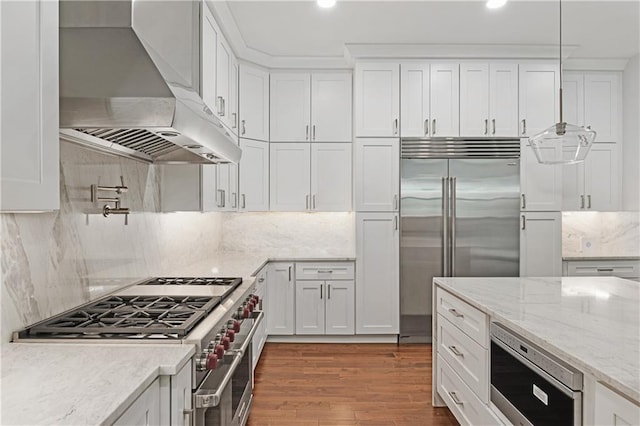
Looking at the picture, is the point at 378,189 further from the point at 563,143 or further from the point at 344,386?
the point at 563,143

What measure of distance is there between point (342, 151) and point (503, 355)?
3.24 m

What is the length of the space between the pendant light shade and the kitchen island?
795mm

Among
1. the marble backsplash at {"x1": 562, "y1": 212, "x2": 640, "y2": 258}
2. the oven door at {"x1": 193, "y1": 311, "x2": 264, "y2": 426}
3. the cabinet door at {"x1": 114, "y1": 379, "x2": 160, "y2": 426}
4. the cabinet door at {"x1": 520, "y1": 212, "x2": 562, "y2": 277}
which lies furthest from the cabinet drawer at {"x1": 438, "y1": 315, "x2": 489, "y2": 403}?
the marble backsplash at {"x1": 562, "y1": 212, "x2": 640, "y2": 258}

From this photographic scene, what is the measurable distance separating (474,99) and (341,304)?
2.47m

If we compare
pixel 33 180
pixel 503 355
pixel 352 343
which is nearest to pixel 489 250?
pixel 352 343

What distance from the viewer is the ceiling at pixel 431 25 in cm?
375

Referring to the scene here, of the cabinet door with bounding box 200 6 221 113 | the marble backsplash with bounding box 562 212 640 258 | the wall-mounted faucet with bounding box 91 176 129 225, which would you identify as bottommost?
the marble backsplash with bounding box 562 212 640 258

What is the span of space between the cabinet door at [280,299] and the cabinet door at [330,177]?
0.76 meters

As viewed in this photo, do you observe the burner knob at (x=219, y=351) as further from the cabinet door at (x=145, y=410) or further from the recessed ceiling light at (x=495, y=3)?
the recessed ceiling light at (x=495, y=3)

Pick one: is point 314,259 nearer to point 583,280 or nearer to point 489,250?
point 489,250

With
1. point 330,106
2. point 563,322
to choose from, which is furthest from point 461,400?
point 330,106

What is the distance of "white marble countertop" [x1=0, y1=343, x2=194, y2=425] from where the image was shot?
1.08 metres

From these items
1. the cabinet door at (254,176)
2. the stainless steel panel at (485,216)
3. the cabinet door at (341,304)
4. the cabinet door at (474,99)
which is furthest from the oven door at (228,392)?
the cabinet door at (474,99)

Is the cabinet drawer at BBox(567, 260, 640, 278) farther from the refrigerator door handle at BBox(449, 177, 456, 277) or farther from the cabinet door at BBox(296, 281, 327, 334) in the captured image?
the cabinet door at BBox(296, 281, 327, 334)
